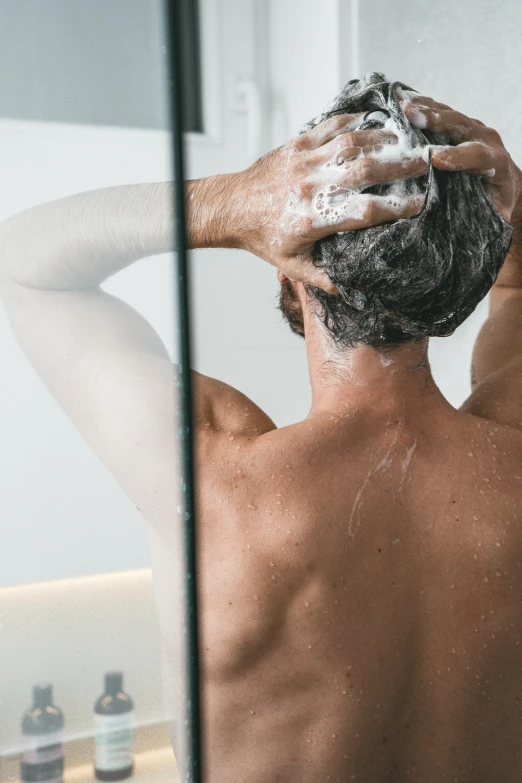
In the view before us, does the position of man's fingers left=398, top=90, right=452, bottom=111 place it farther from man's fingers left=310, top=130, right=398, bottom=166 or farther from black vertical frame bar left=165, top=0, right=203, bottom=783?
black vertical frame bar left=165, top=0, right=203, bottom=783

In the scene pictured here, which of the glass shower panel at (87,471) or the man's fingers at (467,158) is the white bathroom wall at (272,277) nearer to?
the man's fingers at (467,158)

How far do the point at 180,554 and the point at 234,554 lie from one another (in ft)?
1.44

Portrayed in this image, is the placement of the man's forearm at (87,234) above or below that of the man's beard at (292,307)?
above

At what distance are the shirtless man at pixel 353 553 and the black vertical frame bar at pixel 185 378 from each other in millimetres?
417

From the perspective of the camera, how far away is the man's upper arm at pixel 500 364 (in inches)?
34.2

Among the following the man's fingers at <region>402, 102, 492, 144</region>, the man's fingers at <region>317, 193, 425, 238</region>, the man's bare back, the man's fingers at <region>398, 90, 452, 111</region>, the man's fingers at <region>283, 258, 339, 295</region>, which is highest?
the man's fingers at <region>398, 90, 452, 111</region>

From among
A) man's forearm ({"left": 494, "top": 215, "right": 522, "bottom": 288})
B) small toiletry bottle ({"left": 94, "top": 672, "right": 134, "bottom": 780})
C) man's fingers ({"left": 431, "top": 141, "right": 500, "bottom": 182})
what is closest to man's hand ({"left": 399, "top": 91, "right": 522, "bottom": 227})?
man's fingers ({"left": 431, "top": 141, "right": 500, "bottom": 182})

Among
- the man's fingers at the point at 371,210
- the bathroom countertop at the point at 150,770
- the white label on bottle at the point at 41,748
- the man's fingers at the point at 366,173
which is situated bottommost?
the bathroom countertop at the point at 150,770

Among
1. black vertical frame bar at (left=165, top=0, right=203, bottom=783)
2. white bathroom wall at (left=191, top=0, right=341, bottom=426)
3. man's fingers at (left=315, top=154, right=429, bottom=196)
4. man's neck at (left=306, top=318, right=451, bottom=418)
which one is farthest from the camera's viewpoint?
white bathroom wall at (left=191, top=0, right=341, bottom=426)

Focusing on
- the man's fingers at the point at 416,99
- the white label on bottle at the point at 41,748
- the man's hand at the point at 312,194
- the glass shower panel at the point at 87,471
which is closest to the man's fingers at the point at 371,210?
the man's hand at the point at 312,194

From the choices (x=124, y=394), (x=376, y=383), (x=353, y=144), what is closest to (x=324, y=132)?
(x=353, y=144)

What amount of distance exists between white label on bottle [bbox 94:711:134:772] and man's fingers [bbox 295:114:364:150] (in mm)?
555

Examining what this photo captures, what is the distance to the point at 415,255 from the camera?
2.25 feet

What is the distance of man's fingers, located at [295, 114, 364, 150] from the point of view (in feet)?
2.24
